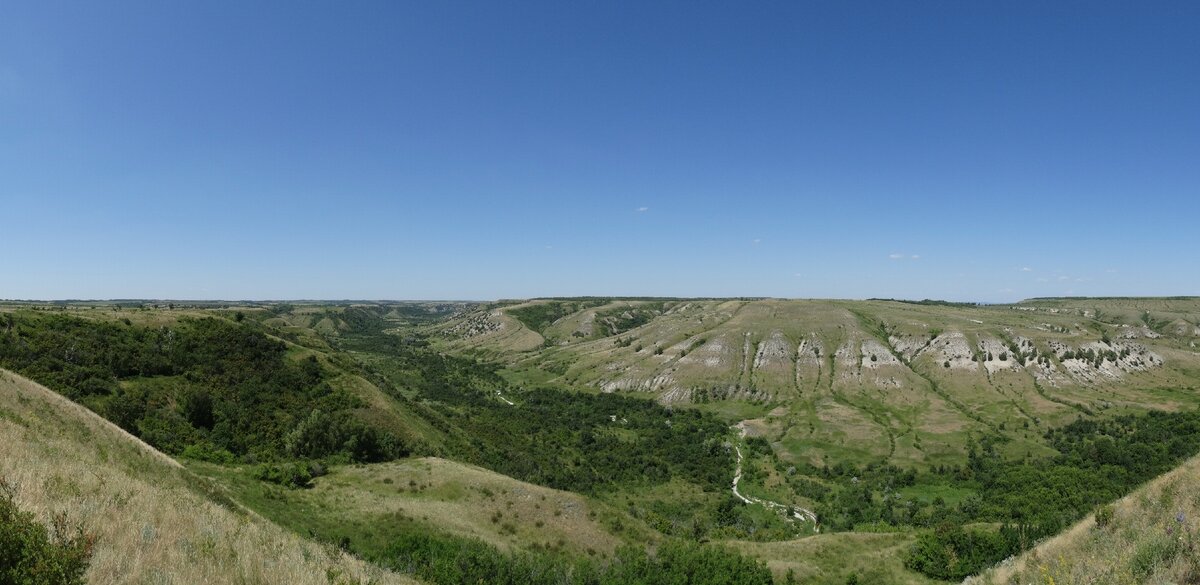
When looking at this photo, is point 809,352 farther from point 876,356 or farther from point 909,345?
point 909,345

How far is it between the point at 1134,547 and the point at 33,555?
21693mm

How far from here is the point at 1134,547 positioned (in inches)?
474

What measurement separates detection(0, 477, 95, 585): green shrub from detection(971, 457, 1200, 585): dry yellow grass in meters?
19.6

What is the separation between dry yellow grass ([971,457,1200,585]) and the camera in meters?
10.8

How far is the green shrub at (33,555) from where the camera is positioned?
657 cm

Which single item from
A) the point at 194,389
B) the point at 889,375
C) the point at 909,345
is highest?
the point at 194,389

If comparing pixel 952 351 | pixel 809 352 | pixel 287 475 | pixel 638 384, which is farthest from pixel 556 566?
pixel 952 351

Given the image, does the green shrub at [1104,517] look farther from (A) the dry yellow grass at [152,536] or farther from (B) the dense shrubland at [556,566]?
(A) the dry yellow grass at [152,536]

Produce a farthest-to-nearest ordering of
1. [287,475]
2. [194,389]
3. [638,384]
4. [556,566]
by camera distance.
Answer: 1. [638,384]
2. [194,389]
3. [287,475]
4. [556,566]

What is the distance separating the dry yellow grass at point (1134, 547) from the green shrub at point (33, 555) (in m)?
19.6

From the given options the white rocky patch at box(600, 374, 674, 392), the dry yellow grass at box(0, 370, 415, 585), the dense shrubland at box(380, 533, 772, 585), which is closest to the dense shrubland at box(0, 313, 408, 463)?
the dense shrubland at box(380, 533, 772, 585)

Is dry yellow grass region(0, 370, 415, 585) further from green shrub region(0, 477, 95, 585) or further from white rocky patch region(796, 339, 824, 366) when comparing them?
white rocky patch region(796, 339, 824, 366)

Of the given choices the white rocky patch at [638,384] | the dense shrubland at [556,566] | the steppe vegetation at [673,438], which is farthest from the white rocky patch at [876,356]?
the dense shrubland at [556,566]

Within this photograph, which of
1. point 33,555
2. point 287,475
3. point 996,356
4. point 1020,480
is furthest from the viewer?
point 996,356
